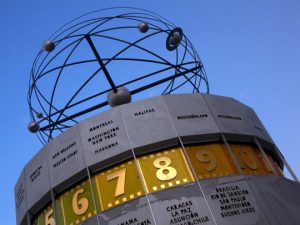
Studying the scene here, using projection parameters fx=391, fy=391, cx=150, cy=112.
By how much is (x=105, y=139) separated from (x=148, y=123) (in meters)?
1.35

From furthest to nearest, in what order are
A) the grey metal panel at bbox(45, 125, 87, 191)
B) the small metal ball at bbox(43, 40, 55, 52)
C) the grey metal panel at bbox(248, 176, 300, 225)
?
the small metal ball at bbox(43, 40, 55, 52)
the grey metal panel at bbox(45, 125, 87, 191)
the grey metal panel at bbox(248, 176, 300, 225)

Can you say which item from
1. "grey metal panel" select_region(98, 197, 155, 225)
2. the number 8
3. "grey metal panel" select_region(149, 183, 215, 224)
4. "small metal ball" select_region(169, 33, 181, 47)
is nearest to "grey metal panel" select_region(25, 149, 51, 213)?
"grey metal panel" select_region(98, 197, 155, 225)

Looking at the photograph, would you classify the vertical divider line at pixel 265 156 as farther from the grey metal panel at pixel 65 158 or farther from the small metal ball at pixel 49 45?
the small metal ball at pixel 49 45

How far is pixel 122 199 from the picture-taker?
10.3 meters

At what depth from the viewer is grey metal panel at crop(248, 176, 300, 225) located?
10.1 metres

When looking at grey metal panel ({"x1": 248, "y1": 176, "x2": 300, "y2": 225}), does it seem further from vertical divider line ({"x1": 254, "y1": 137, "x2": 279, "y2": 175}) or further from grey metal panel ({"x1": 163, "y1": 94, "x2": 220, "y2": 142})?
grey metal panel ({"x1": 163, "y1": 94, "x2": 220, "y2": 142})

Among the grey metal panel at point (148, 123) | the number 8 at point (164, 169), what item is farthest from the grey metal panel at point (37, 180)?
the number 8 at point (164, 169)

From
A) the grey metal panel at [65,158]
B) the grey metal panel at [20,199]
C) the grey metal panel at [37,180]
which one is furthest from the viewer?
the grey metal panel at [20,199]

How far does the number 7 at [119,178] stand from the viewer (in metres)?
10.5

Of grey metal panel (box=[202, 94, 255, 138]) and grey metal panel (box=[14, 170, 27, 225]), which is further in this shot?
grey metal panel (box=[14, 170, 27, 225])

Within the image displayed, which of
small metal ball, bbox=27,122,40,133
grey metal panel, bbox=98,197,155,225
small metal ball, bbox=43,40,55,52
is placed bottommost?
grey metal panel, bbox=98,197,155,225

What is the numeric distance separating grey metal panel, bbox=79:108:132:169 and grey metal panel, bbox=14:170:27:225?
294 centimetres

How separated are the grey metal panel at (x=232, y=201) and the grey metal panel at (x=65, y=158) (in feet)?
12.1

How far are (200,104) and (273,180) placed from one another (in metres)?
3.19
